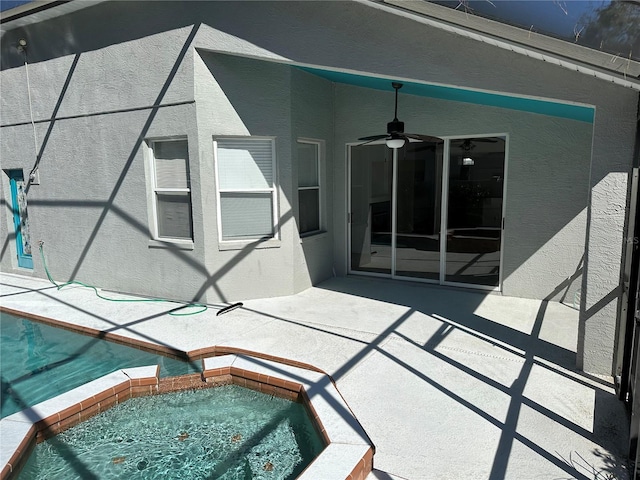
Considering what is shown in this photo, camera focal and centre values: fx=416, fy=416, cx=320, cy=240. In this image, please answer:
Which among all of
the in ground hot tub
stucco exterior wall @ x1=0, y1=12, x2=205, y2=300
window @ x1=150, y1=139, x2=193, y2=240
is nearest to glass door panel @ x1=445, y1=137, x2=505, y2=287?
the in ground hot tub

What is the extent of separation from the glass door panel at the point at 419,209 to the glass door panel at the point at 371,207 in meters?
0.24

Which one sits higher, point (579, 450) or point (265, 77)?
point (265, 77)

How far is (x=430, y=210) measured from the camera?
7484 millimetres

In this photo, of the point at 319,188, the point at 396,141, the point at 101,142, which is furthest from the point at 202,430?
the point at 101,142

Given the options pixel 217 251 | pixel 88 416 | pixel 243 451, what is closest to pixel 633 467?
pixel 243 451

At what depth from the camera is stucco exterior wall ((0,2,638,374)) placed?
15.5 feet

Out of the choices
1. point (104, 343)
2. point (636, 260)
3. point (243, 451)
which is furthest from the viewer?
point (104, 343)

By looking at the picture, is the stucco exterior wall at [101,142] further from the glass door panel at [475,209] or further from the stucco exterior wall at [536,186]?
the glass door panel at [475,209]

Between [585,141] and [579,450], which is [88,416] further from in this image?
[585,141]

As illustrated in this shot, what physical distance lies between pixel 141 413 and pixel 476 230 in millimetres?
5717

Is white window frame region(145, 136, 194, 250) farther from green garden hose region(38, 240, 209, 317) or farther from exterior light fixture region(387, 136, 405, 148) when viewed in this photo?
exterior light fixture region(387, 136, 405, 148)

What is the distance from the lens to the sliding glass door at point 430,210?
701 centimetres

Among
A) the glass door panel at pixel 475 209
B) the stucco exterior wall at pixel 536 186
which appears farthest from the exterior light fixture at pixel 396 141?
the glass door panel at pixel 475 209

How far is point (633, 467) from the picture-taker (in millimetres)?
2908
